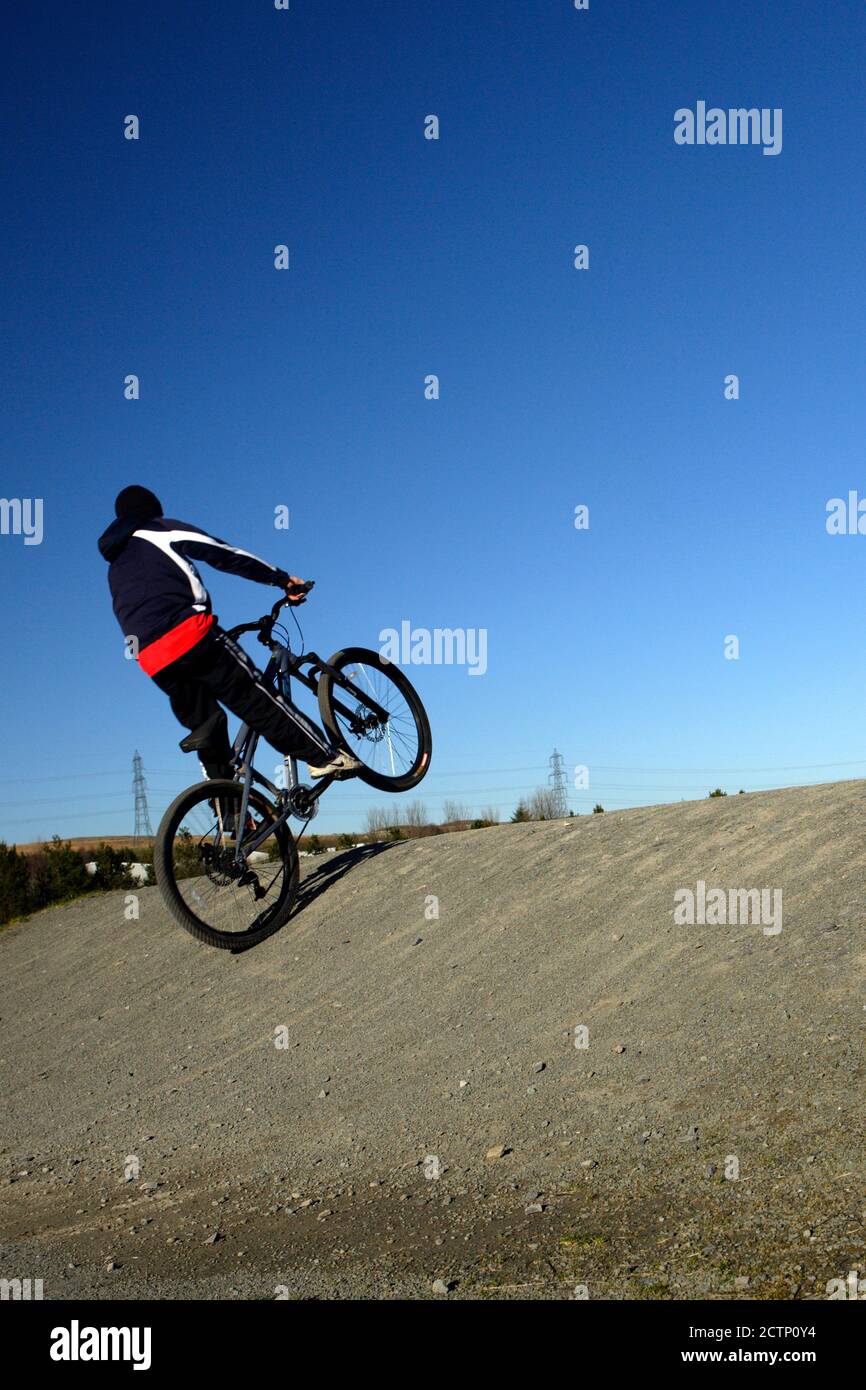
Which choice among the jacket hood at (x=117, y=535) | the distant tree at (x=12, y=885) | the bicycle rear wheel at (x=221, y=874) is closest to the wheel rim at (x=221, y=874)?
the bicycle rear wheel at (x=221, y=874)

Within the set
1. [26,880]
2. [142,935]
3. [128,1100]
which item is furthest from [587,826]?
[26,880]

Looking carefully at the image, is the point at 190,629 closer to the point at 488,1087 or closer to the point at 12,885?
the point at 488,1087

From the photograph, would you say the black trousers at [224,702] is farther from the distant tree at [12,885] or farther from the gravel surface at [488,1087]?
the distant tree at [12,885]

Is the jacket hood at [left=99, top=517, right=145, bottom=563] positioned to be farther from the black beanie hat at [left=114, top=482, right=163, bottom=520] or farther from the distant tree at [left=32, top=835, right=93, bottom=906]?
the distant tree at [left=32, top=835, right=93, bottom=906]

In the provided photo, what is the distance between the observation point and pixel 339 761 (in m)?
10.0

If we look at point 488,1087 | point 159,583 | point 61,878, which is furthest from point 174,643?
point 61,878

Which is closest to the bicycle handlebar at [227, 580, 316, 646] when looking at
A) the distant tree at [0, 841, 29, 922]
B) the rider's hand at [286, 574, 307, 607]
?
the rider's hand at [286, 574, 307, 607]

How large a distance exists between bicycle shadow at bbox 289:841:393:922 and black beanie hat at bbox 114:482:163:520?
12.4 feet

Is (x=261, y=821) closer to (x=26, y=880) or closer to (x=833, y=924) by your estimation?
(x=833, y=924)

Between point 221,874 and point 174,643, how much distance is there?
195 cm

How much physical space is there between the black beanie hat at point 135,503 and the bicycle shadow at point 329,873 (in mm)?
3767

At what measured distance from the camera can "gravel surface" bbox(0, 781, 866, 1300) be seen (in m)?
4.46

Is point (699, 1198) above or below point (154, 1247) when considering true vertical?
above
